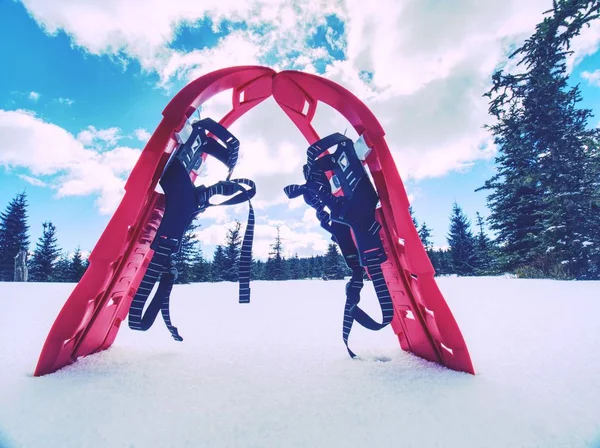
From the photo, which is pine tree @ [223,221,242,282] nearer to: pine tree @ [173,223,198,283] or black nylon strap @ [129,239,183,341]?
pine tree @ [173,223,198,283]

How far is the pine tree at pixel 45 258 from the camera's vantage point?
28.6 m

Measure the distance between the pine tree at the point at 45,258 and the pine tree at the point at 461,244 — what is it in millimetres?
43050

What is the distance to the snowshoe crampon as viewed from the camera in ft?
3.61

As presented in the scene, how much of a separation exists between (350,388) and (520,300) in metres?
2.67

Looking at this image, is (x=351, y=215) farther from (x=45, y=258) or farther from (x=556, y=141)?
(x=45, y=258)

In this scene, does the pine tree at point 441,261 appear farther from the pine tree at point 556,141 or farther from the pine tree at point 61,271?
the pine tree at point 61,271

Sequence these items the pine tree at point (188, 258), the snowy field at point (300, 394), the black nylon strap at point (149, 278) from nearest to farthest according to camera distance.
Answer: the snowy field at point (300, 394)
the black nylon strap at point (149, 278)
the pine tree at point (188, 258)

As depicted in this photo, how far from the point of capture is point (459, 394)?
2.89 ft

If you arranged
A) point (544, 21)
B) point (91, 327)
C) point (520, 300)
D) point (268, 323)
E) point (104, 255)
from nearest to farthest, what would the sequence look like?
point (104, 255)
point (91, 327)
point (268, 323)
point (520, 300)
point (544, 21)

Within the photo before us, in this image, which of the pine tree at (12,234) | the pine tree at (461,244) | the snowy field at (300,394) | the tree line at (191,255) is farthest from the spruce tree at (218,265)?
the snowy field at (300,394)

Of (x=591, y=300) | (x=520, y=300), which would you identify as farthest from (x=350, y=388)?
(x=591, y=300)

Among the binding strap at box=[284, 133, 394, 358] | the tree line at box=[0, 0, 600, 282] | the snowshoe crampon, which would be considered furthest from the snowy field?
the tree line at box=[0, 0, 600, 282]

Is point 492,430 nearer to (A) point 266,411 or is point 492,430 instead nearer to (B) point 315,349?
(A) point 266,411

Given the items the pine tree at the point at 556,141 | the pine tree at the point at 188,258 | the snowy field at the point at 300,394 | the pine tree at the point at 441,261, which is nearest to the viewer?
the snowy field at the point at 300,394
